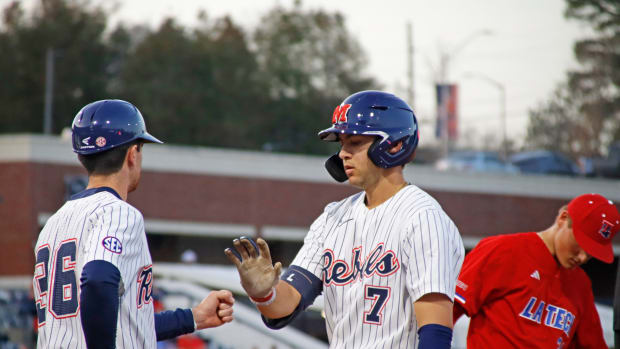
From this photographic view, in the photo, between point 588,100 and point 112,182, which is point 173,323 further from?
point 588,100

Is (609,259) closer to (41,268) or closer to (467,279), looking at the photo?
(467,279)

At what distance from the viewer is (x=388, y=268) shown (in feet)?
13.4

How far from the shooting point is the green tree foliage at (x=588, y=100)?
142 feet

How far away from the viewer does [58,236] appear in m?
4.23

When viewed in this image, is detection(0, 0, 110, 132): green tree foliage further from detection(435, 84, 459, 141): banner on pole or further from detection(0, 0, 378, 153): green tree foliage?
detection(435, 84, 459, 141): banner on pole

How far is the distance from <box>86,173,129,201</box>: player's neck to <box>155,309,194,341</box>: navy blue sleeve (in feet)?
2.19

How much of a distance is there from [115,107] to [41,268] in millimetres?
848

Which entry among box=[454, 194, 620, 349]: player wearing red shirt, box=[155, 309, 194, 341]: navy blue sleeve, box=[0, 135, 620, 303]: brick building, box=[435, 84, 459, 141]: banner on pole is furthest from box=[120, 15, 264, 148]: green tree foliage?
box=[155, 309, 194, 341]: navy blue sleeve

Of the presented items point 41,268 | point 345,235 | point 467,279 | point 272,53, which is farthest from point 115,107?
point 272,53

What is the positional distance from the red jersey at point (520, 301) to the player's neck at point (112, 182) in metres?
2.04

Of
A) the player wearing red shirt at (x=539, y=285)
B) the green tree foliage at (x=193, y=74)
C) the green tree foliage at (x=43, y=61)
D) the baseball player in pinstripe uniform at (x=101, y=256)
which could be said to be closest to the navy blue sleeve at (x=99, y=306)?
the baseball player in pinstripe uniform at (x=101, y=256)

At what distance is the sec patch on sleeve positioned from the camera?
402 centimetres

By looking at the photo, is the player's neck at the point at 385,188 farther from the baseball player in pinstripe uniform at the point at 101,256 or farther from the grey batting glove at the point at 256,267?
the baseball player in pinstripe uniform at the point at 101,256

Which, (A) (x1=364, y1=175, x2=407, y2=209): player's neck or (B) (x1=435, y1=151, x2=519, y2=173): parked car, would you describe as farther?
(B) (x1=435, y1=151, x2=519, y2=173): parked car
